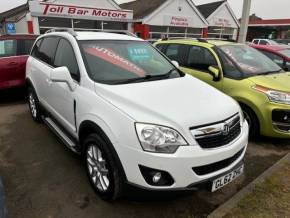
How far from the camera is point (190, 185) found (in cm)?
238

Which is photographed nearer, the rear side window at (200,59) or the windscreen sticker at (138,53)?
the windscreen sticker at (138,53)

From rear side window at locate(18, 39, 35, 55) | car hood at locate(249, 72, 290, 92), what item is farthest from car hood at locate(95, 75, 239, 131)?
rear side window at locate(18, 39, 35, 55)

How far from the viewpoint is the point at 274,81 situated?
4.50 m

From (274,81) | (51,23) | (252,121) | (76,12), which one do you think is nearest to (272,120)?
(252,121)

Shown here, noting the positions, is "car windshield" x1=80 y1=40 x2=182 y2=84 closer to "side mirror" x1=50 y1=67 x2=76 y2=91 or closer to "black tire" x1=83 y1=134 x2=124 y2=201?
"side mirror" x1=50 y1=67 x2=76 y2=91

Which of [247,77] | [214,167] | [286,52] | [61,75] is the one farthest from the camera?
[286,52]

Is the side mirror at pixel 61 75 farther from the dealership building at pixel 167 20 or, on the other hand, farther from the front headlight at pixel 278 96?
the dealership building at pixel 167 20

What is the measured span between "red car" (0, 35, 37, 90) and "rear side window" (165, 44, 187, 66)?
11.5 feet

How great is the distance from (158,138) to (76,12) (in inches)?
671

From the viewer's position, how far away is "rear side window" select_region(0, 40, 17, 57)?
249 inches

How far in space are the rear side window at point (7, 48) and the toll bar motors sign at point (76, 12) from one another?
10550mm

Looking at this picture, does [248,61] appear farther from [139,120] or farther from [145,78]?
[139,120]

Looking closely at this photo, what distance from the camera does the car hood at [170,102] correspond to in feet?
8.04

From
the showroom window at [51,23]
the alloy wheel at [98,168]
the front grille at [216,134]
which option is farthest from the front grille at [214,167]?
the showroom window at [51,23]
